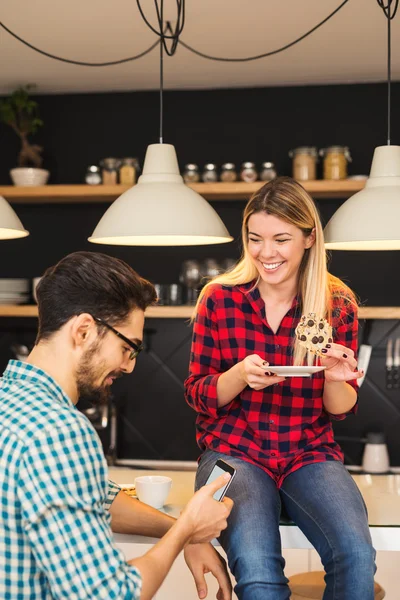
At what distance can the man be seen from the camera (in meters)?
1.24

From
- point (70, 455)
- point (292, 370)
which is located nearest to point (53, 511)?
point (70, 455)

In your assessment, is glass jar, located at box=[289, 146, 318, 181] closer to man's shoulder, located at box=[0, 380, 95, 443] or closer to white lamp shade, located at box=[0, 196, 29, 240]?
white lamp shade, located at box=[0, 196, 29, 240]

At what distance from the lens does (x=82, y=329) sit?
145cm

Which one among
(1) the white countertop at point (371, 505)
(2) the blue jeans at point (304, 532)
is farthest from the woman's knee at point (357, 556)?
(1) the white countertop at point (371, 505)

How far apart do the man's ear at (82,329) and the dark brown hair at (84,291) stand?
16 millimetres

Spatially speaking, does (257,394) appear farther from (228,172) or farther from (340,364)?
(228,172)

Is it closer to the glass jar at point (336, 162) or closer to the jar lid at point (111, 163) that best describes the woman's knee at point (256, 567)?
the glass jar at point (336, 162)

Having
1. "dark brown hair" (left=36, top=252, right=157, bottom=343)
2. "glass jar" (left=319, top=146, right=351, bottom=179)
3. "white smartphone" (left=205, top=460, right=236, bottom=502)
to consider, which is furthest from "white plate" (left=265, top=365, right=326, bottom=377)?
"glass jar" (left=319, top=146, right=351, bottom=179)

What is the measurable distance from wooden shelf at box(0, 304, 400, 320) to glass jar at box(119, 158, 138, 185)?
634 millimetres

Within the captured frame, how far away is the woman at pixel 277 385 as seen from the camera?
188 centimetres

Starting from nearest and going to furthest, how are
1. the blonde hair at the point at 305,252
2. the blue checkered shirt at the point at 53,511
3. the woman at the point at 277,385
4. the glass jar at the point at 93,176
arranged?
the blue checkered shirt at the point at 53,511, the woman at the point at 277,385, the blonde hair at the point at 305,252, the glass jar at the point at 93,176

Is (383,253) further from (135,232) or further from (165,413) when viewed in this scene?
(135,232)

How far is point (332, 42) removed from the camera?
10.9 feet

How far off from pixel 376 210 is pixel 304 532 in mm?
832
